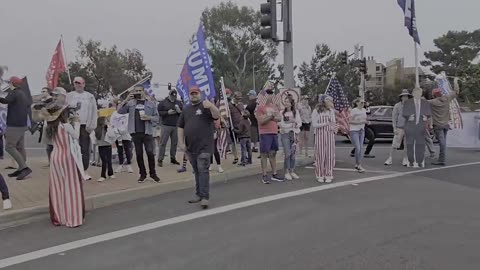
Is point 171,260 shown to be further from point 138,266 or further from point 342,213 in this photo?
point 342,213

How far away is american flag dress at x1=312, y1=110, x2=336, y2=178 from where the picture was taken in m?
9.24

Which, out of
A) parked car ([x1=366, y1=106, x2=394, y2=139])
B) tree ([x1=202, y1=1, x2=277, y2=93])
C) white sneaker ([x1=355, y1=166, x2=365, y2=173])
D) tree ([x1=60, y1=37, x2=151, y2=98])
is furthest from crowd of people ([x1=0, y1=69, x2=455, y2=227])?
tree ([x1=202, y1=1, x2=277, y2=93])

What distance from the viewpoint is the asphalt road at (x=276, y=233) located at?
484cm

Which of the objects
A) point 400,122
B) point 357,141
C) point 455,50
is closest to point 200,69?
point 357,141

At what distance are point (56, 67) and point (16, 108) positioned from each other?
3.38 meters

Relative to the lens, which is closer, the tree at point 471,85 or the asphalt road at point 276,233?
the asphalt road at point 276,233

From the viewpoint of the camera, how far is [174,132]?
10859mm

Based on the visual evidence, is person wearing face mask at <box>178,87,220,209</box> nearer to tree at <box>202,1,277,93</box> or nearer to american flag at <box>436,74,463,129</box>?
american flag at <box>436,74,463,129</box>

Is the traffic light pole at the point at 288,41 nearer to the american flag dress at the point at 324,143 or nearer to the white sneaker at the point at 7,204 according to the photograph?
the american flag dress at the point at 324,143

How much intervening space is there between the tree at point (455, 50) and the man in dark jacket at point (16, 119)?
201 feet

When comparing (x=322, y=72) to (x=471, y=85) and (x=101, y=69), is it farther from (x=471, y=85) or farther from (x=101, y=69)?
(x=101, y=69)

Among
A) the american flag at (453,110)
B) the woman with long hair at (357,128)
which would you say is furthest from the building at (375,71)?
the woman with long hair at (357,128)

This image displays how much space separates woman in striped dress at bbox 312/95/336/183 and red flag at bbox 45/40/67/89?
20.3 ft

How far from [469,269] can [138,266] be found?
10.1ft
